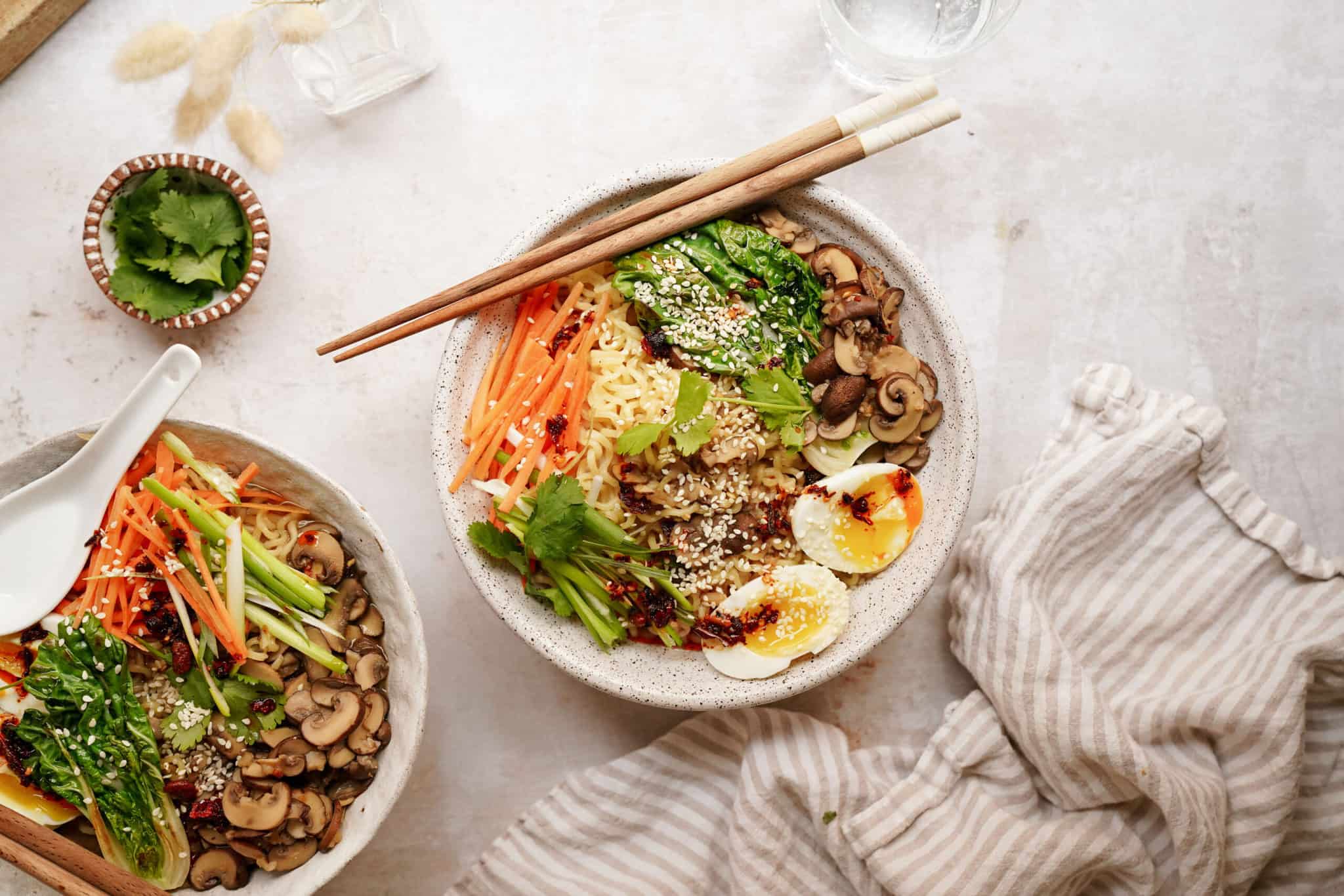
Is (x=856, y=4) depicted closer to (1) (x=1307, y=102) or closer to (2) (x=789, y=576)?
(1) (x=1307, y=102)

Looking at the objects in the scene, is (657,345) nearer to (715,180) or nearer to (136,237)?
(715,180)

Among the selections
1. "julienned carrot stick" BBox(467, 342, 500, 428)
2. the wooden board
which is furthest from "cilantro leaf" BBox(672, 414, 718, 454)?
the wooden board

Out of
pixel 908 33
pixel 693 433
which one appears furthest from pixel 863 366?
pixel 908 33

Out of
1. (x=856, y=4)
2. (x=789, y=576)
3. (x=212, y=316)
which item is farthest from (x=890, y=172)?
(x=212, y=316)

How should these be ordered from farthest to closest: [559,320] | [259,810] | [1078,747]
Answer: [1078,747] → [559,320] → [259,810]

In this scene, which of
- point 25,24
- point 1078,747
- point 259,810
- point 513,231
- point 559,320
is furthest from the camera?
point 513,231

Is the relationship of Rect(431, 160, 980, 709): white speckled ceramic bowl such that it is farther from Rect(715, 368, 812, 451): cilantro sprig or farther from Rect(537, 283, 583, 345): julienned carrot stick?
Rect(715, 368, 812, 451): cilantro sprig

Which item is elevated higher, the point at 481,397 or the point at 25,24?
the point at 25,24
